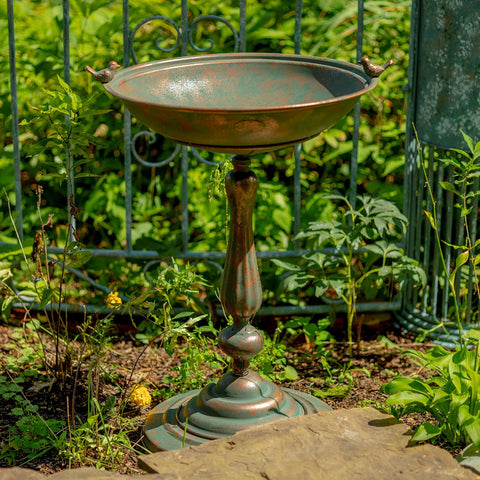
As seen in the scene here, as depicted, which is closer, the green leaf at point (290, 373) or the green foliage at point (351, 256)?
the green leaf at point (290, 373)

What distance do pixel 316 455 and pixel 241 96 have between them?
143cm

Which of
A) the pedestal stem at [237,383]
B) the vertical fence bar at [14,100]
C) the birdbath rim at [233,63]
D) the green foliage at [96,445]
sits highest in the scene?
the birdbath rim at [233,63]

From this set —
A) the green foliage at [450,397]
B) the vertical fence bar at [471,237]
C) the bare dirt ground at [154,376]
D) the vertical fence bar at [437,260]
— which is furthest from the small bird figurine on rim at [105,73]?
the vertical fence bar at [471,237]

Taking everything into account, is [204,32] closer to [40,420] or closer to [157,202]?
[157,202]

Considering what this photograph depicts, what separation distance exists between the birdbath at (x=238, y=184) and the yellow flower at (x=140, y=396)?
0.16 meters

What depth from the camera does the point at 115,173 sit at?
5398 millimetres

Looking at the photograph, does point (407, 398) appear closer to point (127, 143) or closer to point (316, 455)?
point (316, 455)

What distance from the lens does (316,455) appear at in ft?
9.35

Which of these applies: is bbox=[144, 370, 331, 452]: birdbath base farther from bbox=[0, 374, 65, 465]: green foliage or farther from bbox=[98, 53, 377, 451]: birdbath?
bbox=[0, 374, 65, 465]: green foliage

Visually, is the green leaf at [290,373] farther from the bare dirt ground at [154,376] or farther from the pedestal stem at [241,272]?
the pedestal stem at [241,272]

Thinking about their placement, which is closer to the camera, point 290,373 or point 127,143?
point 290,373

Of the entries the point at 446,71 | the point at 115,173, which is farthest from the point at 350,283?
the point at 115,173

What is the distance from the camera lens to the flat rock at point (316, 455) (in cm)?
273

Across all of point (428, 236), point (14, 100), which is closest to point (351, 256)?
point (428, 236)
